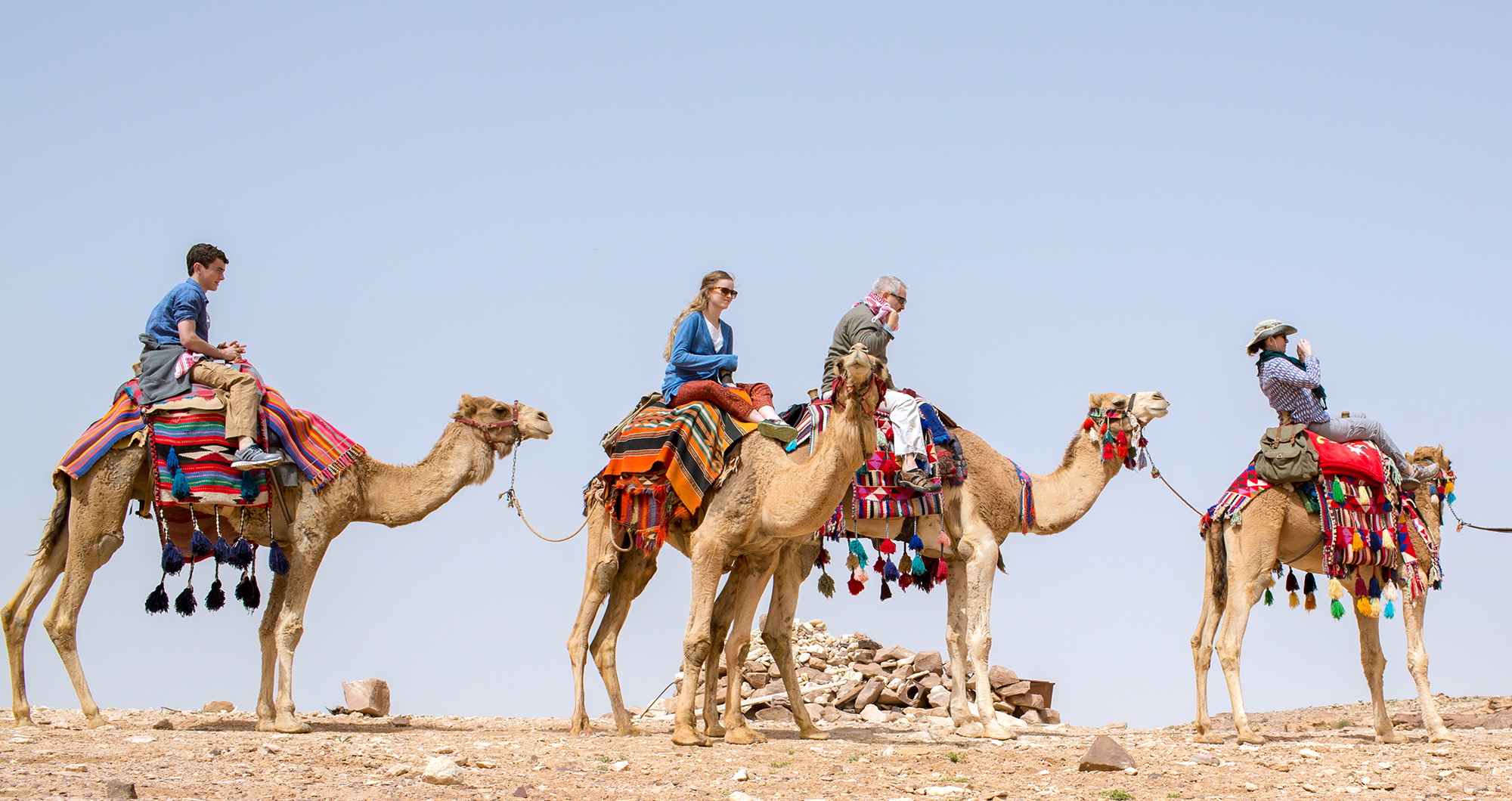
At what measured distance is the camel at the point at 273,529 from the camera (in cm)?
1365

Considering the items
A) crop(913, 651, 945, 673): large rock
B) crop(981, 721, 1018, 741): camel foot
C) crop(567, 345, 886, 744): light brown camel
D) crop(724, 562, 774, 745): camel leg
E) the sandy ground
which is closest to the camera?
the sandy ground

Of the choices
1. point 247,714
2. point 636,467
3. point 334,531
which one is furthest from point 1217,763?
point 247,714

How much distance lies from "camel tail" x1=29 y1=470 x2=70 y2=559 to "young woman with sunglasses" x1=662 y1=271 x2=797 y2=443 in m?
5.21

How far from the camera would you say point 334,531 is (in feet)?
46.6

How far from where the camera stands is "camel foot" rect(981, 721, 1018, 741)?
13.8m

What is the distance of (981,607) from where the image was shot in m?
14.6

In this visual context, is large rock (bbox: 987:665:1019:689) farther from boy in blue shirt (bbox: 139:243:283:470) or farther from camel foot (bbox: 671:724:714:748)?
boy in blue shirt (bbox: 139:243:283:470)

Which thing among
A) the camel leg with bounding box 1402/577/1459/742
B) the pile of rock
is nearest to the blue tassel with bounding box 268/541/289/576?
the pile of rock

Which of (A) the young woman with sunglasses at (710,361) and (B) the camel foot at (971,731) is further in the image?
(B) the camel foot at (971,731)

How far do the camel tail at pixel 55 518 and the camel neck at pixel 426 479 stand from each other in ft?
8.12

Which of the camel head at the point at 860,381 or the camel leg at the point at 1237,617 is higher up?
the camel head at the point at 860,381

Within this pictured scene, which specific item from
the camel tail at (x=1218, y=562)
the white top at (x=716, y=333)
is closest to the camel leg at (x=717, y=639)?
the white top at (x=716, y=333)

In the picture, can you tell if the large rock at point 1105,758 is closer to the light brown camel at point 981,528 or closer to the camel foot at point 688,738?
the light brown camel at point 981,528

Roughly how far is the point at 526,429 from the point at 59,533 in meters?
4.07
